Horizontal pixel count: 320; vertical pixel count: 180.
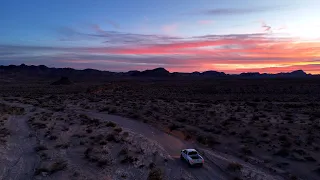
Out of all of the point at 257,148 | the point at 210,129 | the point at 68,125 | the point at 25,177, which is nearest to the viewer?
the point at 25,177

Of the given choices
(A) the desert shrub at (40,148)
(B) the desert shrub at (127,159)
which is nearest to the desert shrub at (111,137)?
(B) the desert shrub at (127,159)

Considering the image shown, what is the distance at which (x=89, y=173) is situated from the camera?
1612cm

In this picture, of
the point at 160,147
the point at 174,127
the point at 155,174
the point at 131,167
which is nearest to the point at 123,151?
the point at 131,167

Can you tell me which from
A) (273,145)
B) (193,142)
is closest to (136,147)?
(193,142)

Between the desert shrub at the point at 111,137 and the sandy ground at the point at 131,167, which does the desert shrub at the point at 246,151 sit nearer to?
the sandy ground at the point at 131,167

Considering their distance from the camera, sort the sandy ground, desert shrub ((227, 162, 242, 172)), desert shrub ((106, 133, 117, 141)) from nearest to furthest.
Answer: the sandy ground → desert shrub ((227, 162, 242, 172)) → desert shrub ((106, 133, 117, 141))

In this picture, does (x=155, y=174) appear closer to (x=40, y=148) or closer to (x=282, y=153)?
(x=282, y=153)

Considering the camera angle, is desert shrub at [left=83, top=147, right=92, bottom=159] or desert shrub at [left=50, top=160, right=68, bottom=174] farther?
desert shrub at [left=83, top=147, right=92, bottom=159]

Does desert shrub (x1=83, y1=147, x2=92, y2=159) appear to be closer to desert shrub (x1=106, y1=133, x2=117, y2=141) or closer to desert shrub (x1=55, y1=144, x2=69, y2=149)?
desert shrub (x1=55, y1=144, x2=69, y2=149)

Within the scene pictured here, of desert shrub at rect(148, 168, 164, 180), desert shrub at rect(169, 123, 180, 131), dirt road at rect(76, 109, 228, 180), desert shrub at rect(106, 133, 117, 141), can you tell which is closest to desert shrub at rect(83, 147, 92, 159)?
desert shrub at rect(106, 133, 117, 141)

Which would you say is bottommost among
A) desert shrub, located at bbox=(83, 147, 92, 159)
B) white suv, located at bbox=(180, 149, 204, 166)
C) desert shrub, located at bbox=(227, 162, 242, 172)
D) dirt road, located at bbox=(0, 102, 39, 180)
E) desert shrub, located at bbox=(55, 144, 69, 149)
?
dirt road, located at bbox=(0, 102, 39, 180)

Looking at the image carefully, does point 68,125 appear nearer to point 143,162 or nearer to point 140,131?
point 140,131

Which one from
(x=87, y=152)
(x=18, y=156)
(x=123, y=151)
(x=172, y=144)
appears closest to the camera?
(x=18, y=156)

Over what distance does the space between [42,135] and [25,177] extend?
10.1 m
